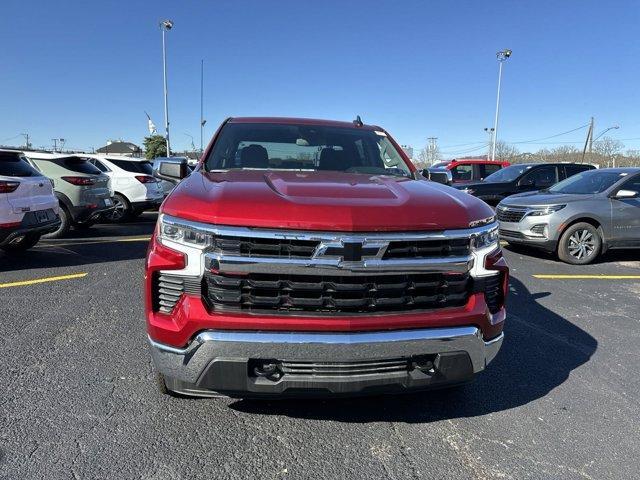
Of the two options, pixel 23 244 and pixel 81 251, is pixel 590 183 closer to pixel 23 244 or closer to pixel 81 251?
pixel 81 251

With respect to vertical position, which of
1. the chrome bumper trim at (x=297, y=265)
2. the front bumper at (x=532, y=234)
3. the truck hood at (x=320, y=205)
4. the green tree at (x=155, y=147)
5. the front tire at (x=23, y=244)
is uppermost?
the green tree at (x=155, y=147)

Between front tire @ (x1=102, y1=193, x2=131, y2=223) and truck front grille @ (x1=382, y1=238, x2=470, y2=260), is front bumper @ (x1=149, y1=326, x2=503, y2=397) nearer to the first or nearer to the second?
truck front grille @ (x1=382, y1=238, x2=470, y2=260)

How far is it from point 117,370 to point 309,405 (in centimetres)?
142

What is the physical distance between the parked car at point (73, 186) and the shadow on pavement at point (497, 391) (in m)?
7.22

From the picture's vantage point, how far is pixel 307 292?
87.7 inches

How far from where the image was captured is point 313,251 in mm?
2186

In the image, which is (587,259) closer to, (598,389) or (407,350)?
(598,389)

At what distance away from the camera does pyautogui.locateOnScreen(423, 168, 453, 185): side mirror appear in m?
3.92

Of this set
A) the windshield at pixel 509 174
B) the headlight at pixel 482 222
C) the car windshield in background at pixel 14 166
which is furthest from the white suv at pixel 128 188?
the headlight at pixel 482 222

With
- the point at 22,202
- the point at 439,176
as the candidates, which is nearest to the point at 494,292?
the point at 439,176

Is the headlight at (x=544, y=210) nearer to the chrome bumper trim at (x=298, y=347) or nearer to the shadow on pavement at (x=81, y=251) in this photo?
the chrome bumper trim at (x=298, y=347)

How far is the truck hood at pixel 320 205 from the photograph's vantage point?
218 cm

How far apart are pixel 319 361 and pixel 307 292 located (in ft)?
1.07

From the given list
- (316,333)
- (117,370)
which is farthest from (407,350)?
(117,370)
